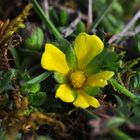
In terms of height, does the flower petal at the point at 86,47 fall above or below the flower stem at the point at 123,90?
above

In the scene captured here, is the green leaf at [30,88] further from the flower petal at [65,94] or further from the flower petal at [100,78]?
the flower petal at [100,78]

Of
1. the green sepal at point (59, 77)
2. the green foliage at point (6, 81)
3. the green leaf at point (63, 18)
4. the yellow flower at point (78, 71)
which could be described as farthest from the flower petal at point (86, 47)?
the green leaf at point (63, 18)

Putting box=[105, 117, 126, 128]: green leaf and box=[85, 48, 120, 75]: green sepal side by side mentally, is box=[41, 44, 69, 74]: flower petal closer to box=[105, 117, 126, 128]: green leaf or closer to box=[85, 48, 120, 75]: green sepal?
box=[85, 48, 120, 75]: green sepal

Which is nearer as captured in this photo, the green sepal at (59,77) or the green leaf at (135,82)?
the green sepal at (59,77)

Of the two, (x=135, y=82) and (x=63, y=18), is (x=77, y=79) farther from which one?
(x=63, y=18)

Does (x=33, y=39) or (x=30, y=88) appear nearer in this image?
(x=30, y=88)

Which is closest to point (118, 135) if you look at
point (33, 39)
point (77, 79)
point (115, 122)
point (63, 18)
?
point (115, 122)
